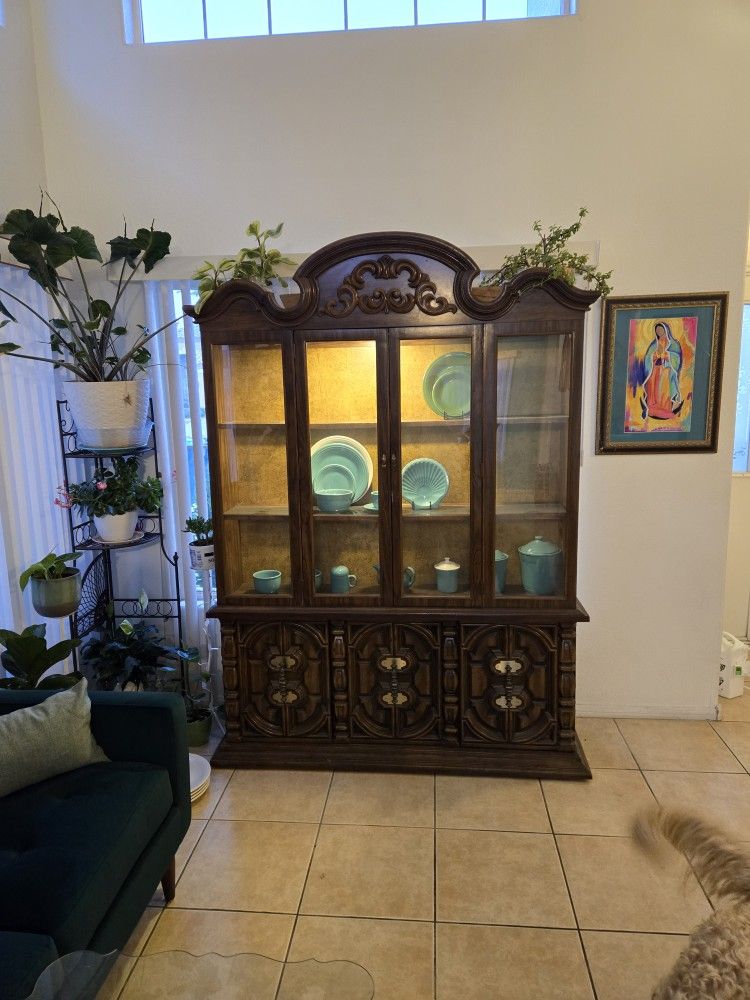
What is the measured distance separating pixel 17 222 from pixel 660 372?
271 cm

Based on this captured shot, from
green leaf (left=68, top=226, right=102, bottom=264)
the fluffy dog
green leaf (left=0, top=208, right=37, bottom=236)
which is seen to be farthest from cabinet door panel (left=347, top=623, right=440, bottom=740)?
green leaf (left=0, top=208, right=37, bottom=236)

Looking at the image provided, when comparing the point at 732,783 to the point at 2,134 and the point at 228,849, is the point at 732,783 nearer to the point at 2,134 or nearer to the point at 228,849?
the point at 228,849

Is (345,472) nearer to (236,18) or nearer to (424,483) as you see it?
(424,483)

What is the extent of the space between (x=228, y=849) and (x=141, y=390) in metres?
1.88

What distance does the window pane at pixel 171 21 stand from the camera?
3039 millimetres

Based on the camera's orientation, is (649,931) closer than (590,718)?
Yes

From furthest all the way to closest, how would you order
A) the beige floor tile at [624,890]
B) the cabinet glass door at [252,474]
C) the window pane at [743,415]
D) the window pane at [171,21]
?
the window pane at [743,415]
the window pane at [171,21]
the cabinet glass door at [252,474]
the beige floor tile at [624,890]

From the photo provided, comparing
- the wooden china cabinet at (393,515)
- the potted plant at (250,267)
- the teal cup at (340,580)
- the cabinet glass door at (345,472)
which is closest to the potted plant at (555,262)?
the wooden china cabinet at (393,515)

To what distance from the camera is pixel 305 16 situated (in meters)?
2.99

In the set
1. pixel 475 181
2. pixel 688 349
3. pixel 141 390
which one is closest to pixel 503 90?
pixel 475 181

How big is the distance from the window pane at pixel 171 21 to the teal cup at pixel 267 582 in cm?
243

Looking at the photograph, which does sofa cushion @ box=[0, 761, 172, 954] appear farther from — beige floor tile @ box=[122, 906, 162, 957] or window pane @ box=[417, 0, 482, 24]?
window pane @ box=[417, 0, 482, 24]

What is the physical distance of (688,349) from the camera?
9.82 feet

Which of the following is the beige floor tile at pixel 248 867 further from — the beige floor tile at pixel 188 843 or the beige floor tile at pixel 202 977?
the beige floor tile at pixel 202 977
